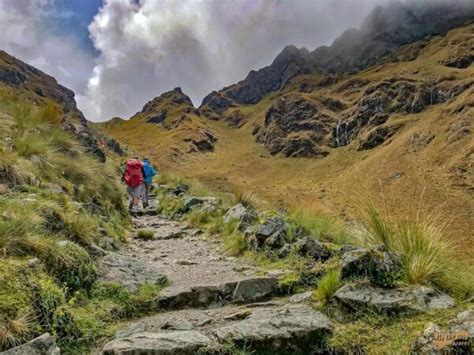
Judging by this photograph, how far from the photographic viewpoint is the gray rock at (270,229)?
6992 millimetres

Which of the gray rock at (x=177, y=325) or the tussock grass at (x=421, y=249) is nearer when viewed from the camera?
the gray rock at (x=177, y=325)

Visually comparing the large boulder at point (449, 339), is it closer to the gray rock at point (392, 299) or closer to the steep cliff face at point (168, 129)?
the gray rock at point (392, 299)

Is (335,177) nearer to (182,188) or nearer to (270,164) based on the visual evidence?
(270,164)

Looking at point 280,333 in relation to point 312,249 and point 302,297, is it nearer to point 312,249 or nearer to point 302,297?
point 302,297

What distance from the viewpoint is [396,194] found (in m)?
47.7

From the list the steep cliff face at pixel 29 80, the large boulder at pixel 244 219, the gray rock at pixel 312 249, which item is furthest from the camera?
the steep cliff face at pixel 29 80

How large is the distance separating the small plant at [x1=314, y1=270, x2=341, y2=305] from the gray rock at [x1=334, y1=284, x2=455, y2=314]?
126mm

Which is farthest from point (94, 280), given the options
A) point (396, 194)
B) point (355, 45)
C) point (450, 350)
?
point (355, 45)

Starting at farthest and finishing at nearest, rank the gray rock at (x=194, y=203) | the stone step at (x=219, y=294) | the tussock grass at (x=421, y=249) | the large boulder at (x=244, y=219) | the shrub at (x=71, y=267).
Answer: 1. the gray rock at (x=194, y=203)
2. the large boulder at (x=244, y=219)
3. the stone step at (x=219, y=294)
4. the shrub at (x=71, y=267)
5. the tussock grass at (x=421, y=249)

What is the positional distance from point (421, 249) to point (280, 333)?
2.02 meters

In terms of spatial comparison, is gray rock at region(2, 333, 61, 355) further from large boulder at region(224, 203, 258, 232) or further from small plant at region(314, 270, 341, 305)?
large boulder at region(224, 203, 258, 232)

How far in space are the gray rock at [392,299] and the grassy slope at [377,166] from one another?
150 centimetres

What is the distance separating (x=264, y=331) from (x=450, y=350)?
154 cm

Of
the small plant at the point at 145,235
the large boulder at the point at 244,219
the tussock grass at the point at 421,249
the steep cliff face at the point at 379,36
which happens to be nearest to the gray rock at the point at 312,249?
the tussock grass at the point at 421,249
